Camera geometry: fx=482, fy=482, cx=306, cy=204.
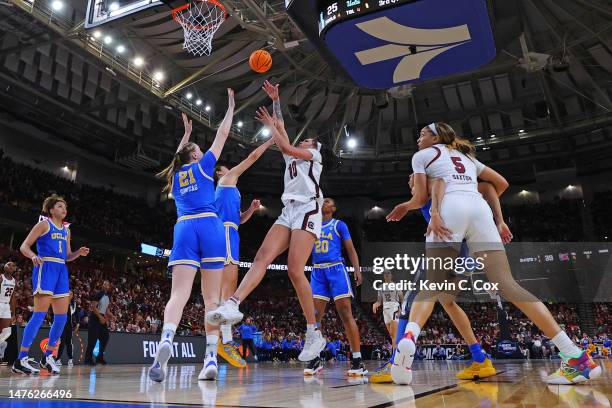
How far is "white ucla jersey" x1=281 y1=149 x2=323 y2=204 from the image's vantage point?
14.6 ft

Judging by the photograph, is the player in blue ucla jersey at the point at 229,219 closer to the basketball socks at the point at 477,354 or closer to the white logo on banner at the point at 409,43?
the basketball socks at the point at 477,354

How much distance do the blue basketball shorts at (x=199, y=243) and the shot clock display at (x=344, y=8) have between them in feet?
12.4

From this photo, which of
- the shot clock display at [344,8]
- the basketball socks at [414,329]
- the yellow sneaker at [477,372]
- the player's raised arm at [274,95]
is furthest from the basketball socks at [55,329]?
the shot clock display at [344,8]

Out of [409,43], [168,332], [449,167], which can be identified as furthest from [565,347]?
[409,43]

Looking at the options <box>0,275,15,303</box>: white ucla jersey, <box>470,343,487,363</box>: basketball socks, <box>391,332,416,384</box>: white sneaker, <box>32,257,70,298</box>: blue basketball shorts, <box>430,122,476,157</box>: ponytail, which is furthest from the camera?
<box>0,275,15,303</box>: white ucla jersey

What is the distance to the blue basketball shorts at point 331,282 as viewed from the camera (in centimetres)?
551

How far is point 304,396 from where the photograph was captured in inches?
101

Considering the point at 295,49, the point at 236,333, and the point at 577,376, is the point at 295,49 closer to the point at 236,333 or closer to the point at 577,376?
the point at 236,333

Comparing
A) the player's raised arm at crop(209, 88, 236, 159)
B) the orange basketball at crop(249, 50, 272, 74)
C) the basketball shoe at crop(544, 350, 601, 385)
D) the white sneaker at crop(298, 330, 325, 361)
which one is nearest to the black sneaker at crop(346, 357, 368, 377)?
the white sneaker at crop(298, 330, 325, 361)

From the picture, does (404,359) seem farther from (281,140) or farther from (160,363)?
(281,140)

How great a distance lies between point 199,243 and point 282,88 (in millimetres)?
17869

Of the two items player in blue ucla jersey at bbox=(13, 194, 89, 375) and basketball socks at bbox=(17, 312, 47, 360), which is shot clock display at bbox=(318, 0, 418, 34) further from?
basketball socks at bbox=(17, 312, 47, 360)

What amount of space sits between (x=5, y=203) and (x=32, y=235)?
15479 mm

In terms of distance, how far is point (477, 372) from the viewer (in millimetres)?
4051
